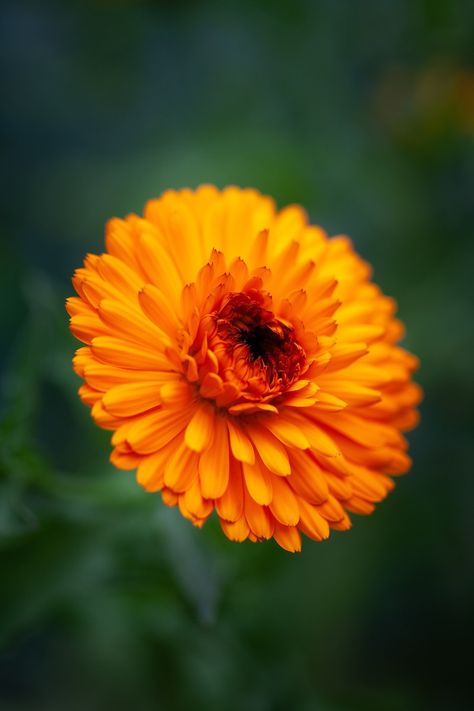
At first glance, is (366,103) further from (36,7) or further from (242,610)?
(242,610)

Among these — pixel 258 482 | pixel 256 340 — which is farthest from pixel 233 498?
pixel 256 340

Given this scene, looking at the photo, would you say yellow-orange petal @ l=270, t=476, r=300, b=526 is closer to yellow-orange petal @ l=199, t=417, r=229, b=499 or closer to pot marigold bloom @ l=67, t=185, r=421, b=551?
pot marigold bloom @ l=67, t=185, r=421, b=551

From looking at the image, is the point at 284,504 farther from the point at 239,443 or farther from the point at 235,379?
the point at 235,379

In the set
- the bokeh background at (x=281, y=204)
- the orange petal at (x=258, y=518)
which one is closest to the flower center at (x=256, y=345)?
the orange petal at (x=258, y=518)

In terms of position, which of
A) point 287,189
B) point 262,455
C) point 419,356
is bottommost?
point 262,455

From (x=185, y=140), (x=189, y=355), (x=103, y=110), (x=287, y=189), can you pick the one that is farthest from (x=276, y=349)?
(x=103, y=110)

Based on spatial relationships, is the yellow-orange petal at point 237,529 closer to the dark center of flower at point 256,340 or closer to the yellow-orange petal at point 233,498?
the yellow-orange petal at point 233,498
